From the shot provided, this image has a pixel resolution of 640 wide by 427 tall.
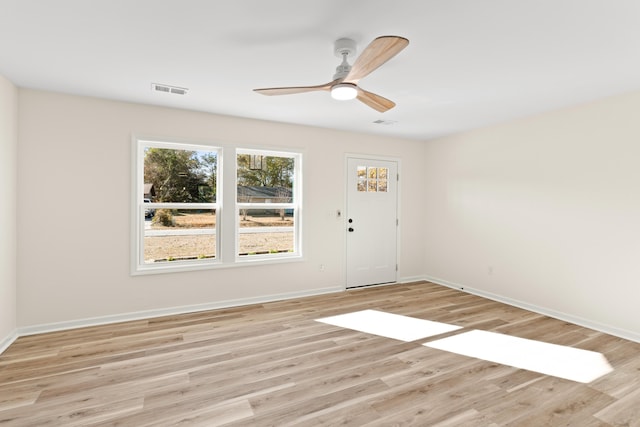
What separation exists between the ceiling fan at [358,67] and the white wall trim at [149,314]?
2819 mm

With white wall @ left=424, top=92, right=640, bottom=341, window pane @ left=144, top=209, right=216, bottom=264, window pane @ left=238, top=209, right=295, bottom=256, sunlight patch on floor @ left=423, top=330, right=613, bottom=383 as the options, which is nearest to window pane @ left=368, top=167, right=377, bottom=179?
white wall @ left=424, top=92, right=640, bottom=341

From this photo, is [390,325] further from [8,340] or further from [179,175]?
[8,340]

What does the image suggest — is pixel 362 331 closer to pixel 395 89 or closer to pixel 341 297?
pixel 341 297

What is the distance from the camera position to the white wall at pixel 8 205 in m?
2.93

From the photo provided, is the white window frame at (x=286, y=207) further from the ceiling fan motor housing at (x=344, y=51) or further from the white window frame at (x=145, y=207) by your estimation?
the ceiling fan motor housing at (x=344, y=51)

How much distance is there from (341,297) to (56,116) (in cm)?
400

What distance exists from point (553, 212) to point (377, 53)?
3310 millimetres

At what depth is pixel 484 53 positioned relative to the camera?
8.05 ft

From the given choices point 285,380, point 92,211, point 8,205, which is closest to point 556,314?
point 285,380

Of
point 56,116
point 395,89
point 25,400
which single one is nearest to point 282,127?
point 395,89

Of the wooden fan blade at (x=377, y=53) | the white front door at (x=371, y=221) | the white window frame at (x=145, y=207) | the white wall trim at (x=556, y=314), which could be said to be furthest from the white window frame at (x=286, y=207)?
the white wall trim at (x=556, y=314)

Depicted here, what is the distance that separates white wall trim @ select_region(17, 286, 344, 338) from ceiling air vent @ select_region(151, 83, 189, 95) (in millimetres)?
2486

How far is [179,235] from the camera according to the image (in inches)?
160

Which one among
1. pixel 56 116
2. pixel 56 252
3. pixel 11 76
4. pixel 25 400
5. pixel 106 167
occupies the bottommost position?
pixel 25 400
